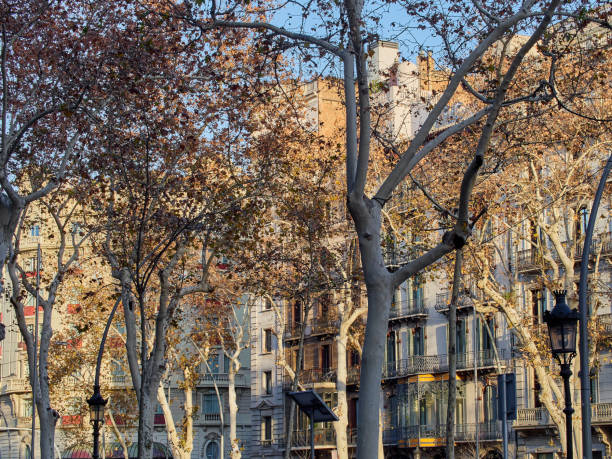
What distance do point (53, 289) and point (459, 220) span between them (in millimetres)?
13666

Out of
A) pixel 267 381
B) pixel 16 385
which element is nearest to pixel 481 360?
pixel 267 381

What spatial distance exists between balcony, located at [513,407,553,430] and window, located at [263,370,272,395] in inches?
724

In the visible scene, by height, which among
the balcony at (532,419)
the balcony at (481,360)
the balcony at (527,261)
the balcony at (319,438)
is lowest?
the balcony at (319,438)

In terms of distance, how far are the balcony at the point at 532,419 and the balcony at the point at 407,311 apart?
7382mm

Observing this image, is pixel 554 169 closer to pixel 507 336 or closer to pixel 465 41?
pixel 507 336

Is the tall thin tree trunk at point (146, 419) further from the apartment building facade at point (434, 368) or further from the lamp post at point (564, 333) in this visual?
the apartment building facade at point (434, 368)

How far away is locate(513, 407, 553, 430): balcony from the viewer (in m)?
37.2

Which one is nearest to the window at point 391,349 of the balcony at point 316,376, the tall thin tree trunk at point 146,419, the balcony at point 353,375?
the balcony at point 353,375

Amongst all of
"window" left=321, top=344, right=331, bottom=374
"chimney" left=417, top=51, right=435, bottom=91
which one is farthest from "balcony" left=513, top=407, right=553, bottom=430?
"chimney" left=417, top=51, right=435, bottom=91

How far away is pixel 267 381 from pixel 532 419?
19.4 metres

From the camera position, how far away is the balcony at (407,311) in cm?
4462

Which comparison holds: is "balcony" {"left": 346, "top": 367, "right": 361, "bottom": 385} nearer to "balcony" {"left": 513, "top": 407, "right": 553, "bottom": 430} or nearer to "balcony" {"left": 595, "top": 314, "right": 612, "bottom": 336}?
"balcony" {"left": 513, "top": 407, "right": 553, "bottom": 430}

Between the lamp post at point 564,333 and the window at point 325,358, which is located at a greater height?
the window at point 325,358

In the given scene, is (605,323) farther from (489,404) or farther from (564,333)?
(564,333)
